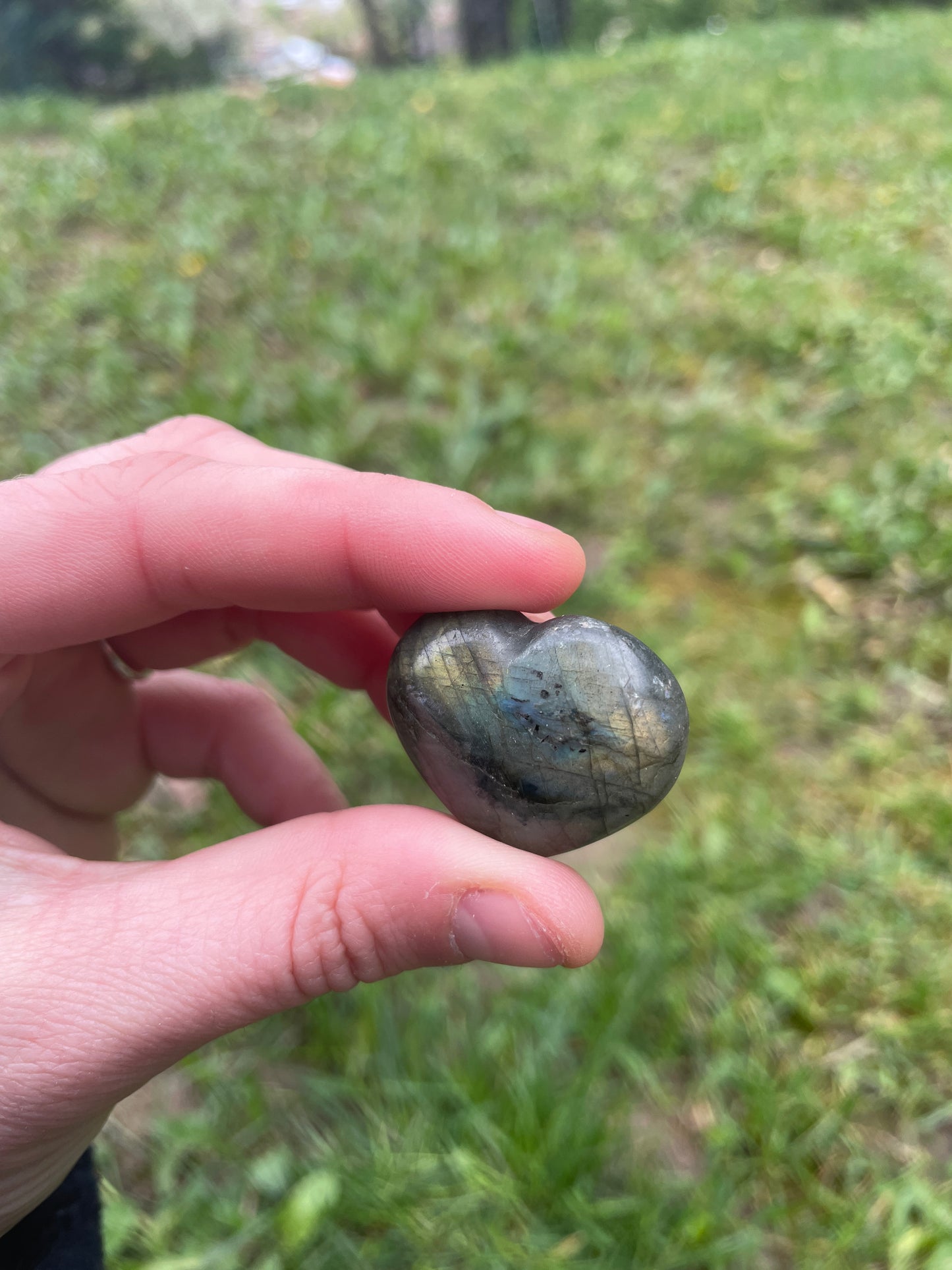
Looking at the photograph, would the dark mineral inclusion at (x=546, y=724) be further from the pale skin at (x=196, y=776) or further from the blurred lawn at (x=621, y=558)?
the blurred lawn at (x=621, y=558)

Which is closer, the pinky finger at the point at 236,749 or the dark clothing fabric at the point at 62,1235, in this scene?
the dark clothing fabric at the point at 62,1235

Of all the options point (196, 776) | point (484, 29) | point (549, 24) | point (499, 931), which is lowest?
point (196, 776)

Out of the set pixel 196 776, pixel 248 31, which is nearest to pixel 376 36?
pixel 248 31

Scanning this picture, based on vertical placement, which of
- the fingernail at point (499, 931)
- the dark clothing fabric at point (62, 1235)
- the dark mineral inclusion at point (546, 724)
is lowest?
the dark clothing fabric at point (62, 1235)

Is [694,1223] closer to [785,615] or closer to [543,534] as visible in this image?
[543,534]

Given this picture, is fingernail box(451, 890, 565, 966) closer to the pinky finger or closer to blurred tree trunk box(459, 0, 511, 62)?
the pinky finger

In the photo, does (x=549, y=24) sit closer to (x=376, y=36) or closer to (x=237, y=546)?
(x=376, y=36)

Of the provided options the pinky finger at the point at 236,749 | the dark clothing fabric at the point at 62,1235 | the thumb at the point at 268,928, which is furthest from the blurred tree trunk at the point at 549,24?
the dark clothing fabric at the point at 62,1235
